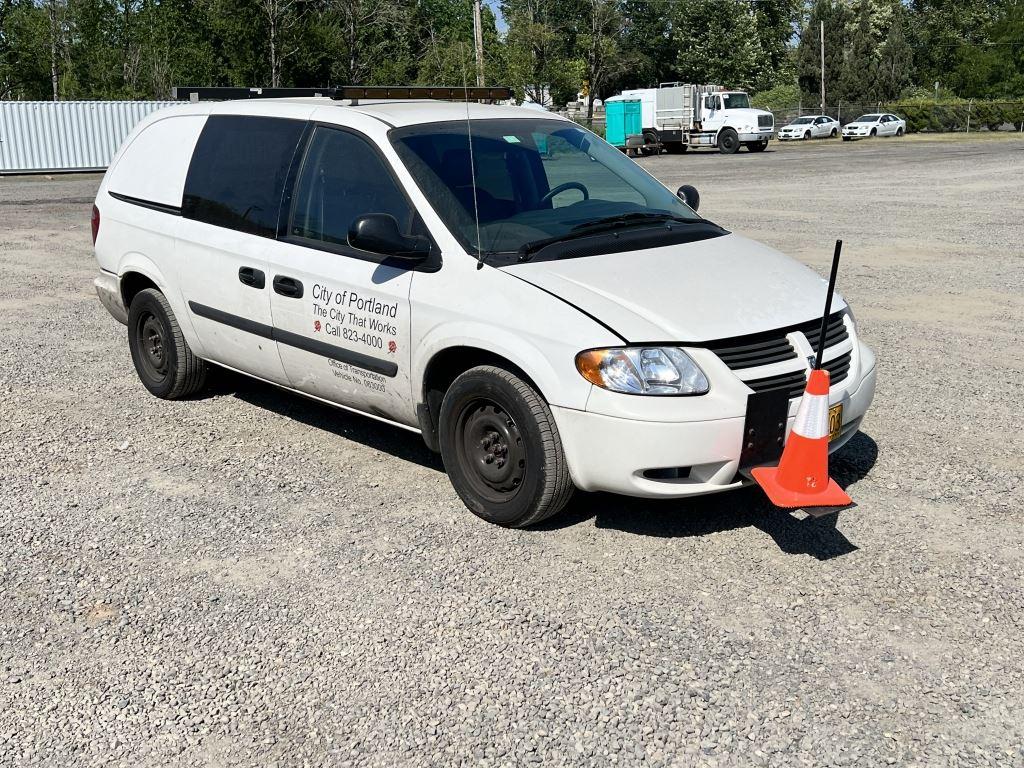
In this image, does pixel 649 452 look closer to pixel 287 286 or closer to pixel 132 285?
pixel 287 286

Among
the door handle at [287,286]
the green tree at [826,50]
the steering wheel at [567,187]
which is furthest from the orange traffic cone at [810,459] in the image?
the green tree at [826,50]

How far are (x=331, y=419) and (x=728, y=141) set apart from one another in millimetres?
41293

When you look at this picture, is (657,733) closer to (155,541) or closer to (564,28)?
(155,541)

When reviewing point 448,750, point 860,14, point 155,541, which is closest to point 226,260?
point 155,541

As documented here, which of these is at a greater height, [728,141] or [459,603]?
Answer: [728,141]

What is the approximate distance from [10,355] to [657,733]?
6.65 metres

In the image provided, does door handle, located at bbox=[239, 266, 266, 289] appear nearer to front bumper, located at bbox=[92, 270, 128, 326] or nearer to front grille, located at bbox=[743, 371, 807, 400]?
front bumper, located at bbox=[92, 270, 128, 326]

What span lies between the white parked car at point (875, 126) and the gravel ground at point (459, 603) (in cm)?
5399

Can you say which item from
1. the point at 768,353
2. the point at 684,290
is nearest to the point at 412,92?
the point at 684,290

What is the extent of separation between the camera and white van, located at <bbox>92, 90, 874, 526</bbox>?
14.4 feet

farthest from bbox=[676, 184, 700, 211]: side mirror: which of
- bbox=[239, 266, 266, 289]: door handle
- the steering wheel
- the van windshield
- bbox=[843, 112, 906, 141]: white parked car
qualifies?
bbox=[843, 112, 906, 141]: white parked car

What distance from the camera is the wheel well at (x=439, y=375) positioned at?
15.9 feet

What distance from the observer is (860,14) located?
90375 millimetres

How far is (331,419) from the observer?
659cm
